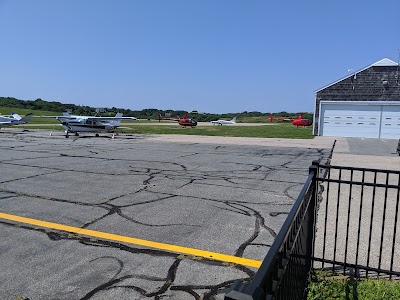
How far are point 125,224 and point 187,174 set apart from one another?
15.5 ft

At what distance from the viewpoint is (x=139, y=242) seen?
174 inches

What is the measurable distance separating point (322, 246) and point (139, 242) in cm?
261

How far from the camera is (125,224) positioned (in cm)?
513

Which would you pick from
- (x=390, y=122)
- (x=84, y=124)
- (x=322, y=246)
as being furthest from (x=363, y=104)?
(x=322, y=246)

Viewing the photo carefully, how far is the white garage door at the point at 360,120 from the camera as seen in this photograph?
28609mm

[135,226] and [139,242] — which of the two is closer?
[139,242]

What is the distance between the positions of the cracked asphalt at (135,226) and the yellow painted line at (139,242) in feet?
0.30

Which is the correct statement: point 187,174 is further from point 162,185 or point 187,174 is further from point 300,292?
point 300,292

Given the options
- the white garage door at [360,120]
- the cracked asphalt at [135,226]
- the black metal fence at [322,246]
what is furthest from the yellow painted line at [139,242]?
the white garage door at [360,120]

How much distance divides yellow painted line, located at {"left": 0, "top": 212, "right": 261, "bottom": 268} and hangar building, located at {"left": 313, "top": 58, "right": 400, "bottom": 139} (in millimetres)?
29384

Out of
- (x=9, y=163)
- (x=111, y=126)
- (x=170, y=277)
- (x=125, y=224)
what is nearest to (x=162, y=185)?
(x=125, y=224)

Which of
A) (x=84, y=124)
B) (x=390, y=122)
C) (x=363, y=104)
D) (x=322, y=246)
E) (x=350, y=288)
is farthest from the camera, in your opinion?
(x=363, y=104)

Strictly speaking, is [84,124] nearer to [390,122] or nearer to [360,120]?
[360,120]

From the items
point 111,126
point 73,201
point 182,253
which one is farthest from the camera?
point 111,126
